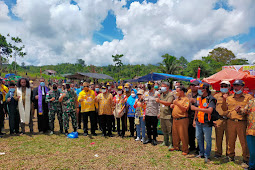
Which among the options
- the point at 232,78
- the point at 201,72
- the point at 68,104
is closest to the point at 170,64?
the point at 201,72

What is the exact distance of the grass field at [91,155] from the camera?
151 inches

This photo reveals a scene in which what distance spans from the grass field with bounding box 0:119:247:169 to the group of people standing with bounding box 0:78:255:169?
1.21ft

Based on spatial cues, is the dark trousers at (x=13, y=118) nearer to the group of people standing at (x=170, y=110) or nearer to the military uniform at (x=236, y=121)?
the group of people standing at (x=170, y=110)

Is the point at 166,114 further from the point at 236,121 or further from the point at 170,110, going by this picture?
the point at 236,121

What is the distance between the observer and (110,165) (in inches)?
153

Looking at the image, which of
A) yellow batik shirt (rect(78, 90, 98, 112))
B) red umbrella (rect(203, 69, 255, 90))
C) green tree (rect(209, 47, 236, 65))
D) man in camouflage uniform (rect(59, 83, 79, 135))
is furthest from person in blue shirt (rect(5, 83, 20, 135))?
green tree (rect(209, 47, 236, 65))

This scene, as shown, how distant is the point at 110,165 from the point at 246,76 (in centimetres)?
667

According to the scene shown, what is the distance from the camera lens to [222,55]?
49.0 m

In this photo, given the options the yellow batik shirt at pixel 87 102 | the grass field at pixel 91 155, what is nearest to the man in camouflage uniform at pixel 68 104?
the yellow batik shirt at pixel 87 102

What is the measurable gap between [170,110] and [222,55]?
52.7m

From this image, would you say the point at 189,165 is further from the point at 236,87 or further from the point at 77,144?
the point at 77,144

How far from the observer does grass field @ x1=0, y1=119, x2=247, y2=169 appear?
12.5 feet

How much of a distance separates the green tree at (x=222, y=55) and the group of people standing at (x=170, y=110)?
50.8 meters

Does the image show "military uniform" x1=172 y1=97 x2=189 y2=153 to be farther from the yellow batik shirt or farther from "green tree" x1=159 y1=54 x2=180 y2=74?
"green tree" x1=159 y1=54 x2=180 y2=74
